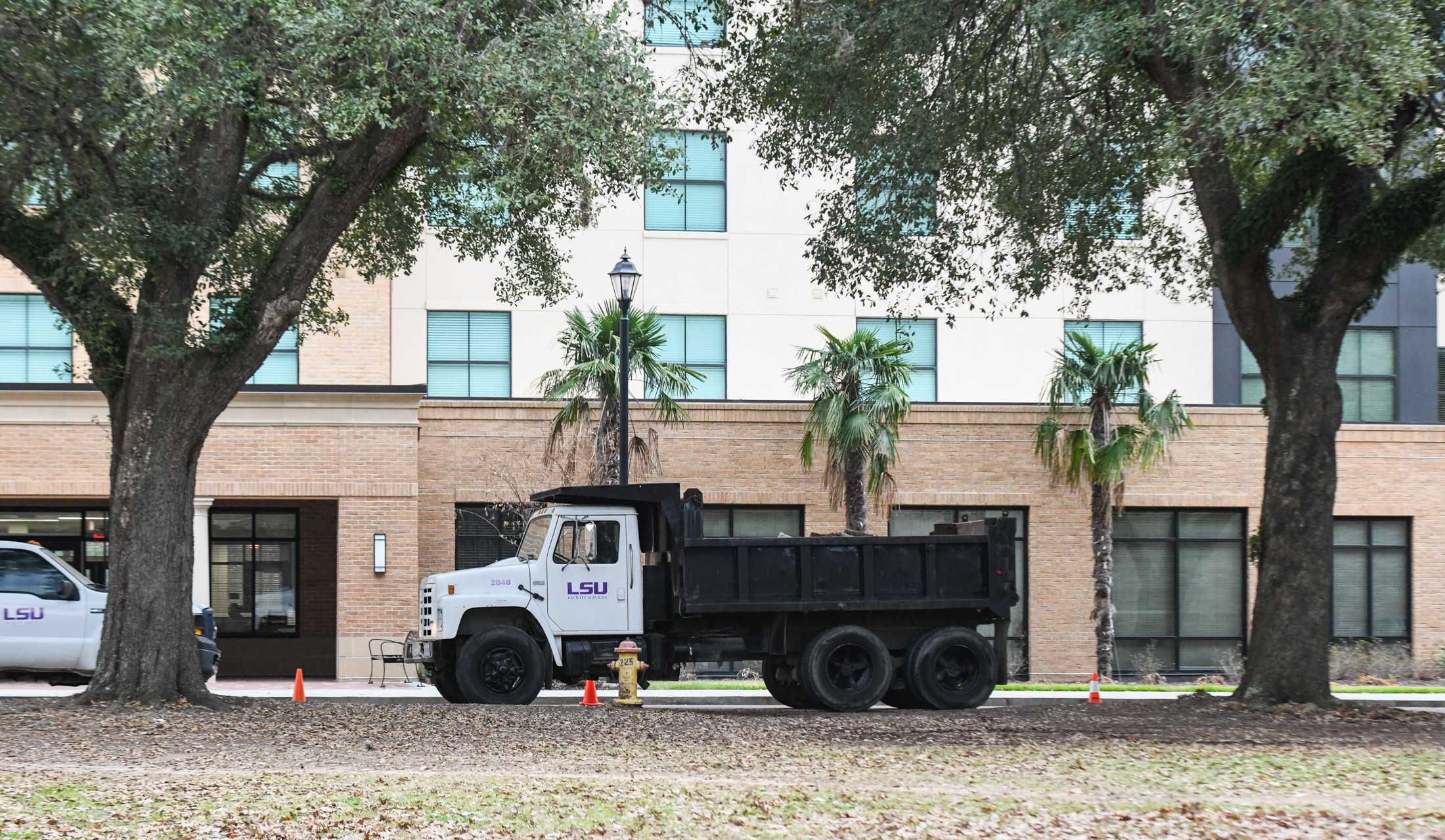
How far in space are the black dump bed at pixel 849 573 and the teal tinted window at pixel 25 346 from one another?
15410 millimetres

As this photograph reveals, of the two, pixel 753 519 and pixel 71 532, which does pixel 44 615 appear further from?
pixel 753 519

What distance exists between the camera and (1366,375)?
103 ft

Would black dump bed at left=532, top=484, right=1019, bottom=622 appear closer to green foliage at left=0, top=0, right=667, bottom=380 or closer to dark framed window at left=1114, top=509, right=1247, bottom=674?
green foliage at left=0, top=0, right=667, bottom=380

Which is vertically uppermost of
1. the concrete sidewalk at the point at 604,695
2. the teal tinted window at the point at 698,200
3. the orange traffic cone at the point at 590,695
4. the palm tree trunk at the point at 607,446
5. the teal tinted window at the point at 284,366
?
the teal tinted window at the point at 698,200

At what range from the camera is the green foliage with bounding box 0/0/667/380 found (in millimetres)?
14359

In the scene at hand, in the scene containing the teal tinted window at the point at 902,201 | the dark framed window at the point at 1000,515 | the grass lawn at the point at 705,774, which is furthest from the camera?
the dark framed window at the point at 1000,515

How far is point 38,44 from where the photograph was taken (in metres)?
14.9

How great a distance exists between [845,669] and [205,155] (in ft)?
30.2

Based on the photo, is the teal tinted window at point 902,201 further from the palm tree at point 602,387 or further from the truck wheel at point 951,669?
the palm tree at point 602,387

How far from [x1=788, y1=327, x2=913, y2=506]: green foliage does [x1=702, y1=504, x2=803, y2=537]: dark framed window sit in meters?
1.32

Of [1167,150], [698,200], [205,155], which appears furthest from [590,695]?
[698,200]

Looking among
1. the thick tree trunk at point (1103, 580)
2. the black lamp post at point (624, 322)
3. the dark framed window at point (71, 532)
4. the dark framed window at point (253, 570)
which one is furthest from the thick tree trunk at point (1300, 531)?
the dark framed window at point (71, 532)

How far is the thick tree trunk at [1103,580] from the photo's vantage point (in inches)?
1078

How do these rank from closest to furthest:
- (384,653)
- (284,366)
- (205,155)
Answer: (205,155) < (384,653) < (284,366)
